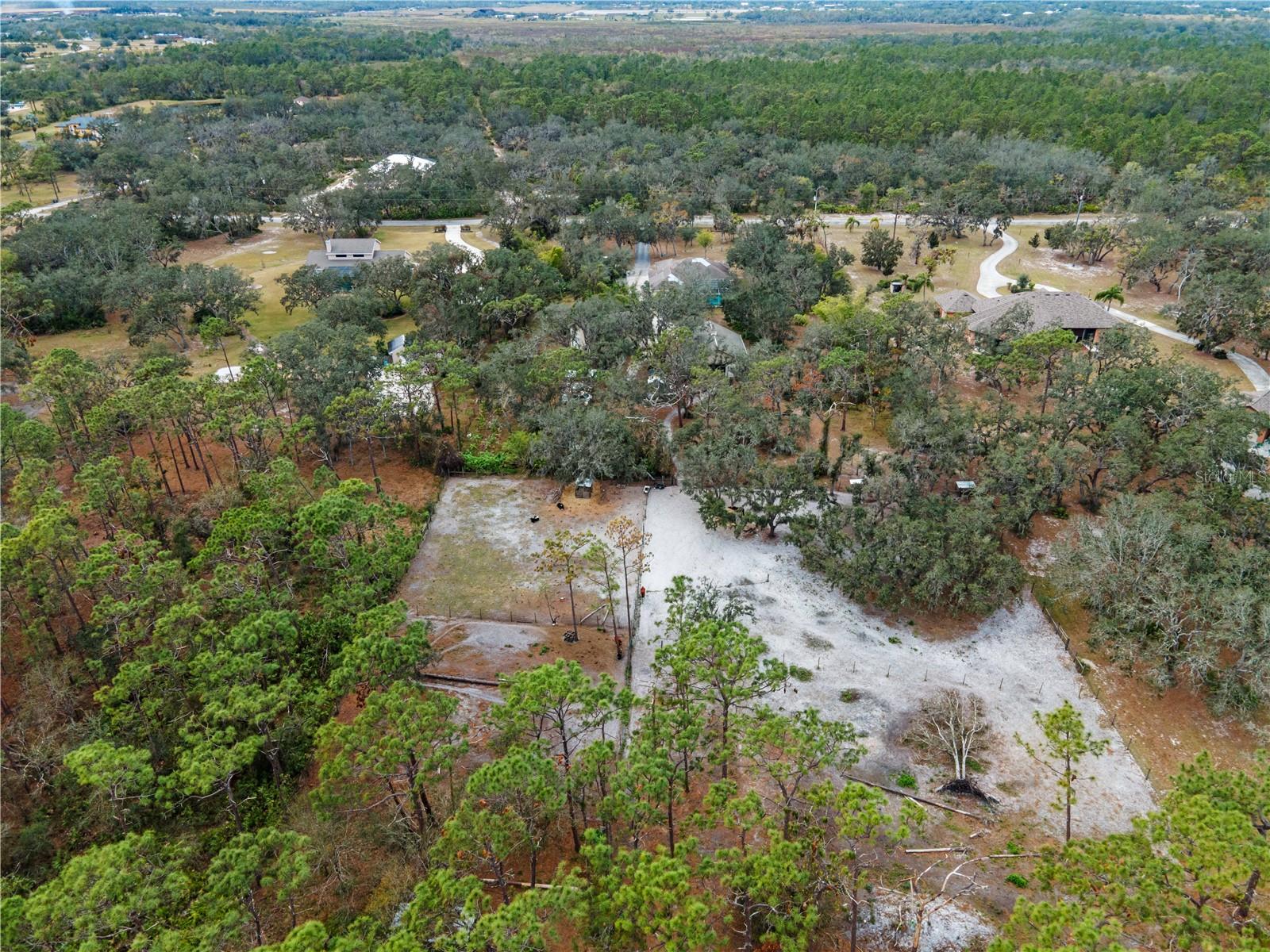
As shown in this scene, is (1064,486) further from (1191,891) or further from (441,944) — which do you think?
(441,944)

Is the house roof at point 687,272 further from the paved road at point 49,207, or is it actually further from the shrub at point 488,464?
the paved road at point 49,207

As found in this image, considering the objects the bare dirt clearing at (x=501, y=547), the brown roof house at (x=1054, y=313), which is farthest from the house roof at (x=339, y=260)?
the brown roof house at (x=1054, y=313)

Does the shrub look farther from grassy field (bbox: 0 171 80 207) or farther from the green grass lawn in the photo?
grassy field (bbox: 0 171 80 207)

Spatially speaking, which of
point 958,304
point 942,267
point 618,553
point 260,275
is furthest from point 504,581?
point 942,267

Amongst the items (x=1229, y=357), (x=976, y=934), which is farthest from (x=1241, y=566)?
(x=1229, y=357)

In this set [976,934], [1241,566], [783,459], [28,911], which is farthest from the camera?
[783,459]

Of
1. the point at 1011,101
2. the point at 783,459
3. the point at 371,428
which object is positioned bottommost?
the point at 783,459
